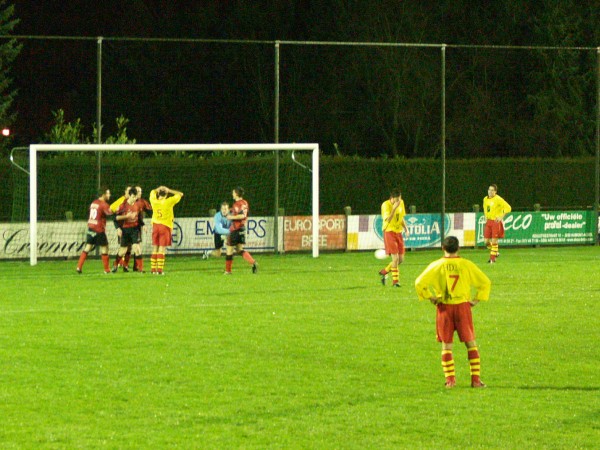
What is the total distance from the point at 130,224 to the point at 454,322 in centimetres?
1480

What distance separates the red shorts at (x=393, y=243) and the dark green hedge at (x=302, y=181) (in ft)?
35.7

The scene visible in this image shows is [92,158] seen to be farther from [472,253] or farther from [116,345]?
[116,345]

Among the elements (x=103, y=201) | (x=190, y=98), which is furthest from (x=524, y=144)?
(x=103, y=201)

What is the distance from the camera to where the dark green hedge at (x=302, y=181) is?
3484 centimetres

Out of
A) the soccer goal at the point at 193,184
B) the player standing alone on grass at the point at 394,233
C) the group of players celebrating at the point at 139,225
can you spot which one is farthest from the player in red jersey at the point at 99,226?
the player standing alone on grass at the point at 394,233

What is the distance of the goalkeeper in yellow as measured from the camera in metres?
12.7

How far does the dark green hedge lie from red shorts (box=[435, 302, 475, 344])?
766 inches

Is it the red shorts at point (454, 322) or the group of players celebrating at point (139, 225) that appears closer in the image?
the red shorts at point (454, 322)

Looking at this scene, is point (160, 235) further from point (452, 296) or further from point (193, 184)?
point (452, 296)

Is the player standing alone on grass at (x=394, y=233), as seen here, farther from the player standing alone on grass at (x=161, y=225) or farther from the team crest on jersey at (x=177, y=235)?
the team crest on jersey at (x=177, y=235)

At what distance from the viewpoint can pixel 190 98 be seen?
60.9m

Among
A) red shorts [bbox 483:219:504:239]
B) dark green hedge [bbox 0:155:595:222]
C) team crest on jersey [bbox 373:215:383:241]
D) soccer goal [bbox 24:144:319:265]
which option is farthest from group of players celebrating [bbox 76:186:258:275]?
team crest on jersey [bbox 373:215:383:241]

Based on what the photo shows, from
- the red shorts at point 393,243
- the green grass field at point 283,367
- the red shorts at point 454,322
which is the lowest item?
the green grass field at point 283,367

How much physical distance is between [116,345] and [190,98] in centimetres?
4593
